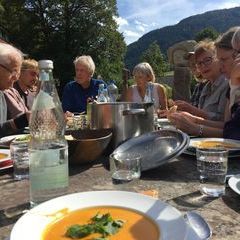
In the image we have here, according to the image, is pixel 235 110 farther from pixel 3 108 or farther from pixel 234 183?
pixel 3 108

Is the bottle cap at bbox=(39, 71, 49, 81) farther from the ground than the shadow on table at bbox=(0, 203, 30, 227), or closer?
farther from the ground

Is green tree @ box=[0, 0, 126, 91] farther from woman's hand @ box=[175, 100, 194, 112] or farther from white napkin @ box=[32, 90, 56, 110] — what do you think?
white napkin @ box=[32, 90, 56, 110]

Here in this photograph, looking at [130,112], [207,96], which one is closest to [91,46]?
[207,96]

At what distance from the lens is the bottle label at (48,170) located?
1.08 metres

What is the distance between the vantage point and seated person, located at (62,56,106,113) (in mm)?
4547

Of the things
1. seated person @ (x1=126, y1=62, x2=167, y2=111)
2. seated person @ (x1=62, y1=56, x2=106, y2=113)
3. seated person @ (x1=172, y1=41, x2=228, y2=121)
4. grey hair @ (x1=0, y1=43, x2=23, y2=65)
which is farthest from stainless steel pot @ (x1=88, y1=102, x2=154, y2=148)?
seated person @ (x1=126, y1=62, x2=167, y2=111)

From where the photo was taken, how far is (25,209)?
42.9 inches

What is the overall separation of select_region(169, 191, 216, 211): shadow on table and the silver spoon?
0.40ft

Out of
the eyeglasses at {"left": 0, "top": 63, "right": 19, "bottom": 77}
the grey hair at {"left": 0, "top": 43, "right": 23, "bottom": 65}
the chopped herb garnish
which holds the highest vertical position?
the grey hair at {"left": 0, "top": 43, "right": 23, "bottom": 65}

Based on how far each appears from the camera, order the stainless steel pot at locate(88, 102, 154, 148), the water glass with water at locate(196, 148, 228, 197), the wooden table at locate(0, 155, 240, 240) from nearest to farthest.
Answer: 1. the wooden table at locate(0, 155, 240, 240)
2. the water glass with water at locate(196, 148, 228, 197)
3. the stainless steel pot at locate(88, 102, 154, 148)

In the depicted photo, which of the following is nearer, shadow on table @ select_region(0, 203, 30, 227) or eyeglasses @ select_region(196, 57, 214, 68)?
shadow on table @ select_region(0, 203, 30, 227)

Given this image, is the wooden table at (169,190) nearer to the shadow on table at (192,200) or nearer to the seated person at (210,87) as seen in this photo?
the shadow on table at (192,200)

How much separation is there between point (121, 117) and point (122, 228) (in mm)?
798

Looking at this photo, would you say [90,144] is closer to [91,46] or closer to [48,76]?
[48,76]
